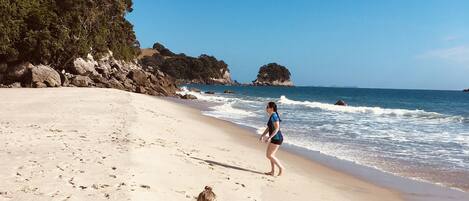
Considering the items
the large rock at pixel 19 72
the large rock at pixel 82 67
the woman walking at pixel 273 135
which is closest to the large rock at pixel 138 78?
the large rock at pixel 82 67

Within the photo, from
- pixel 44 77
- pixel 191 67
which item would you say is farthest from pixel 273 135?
pixel 191 67

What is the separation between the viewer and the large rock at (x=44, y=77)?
3544 cm

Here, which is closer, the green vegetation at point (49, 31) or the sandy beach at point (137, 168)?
the sandy beach at point (137, 168)

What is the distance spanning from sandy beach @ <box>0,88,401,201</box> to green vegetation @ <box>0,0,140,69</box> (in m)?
27.5

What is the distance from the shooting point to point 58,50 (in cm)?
4219

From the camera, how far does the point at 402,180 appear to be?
10.9 m

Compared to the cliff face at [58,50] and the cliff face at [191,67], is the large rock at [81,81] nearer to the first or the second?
the cliff face at [58,50]

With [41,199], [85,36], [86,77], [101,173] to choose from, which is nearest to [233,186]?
[101,173]

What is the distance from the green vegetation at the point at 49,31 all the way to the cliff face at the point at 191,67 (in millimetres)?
118242

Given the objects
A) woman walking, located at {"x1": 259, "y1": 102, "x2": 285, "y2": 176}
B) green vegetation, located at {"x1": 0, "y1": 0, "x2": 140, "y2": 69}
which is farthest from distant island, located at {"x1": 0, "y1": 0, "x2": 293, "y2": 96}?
woman walking, located at {"x1": 259, "y1": 102, "x2": 285, "y2": 176}

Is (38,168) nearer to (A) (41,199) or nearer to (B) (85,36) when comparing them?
(A) (41,199)

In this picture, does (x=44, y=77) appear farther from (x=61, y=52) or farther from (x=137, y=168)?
(x=137, y=168)

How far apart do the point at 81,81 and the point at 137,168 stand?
114 ft

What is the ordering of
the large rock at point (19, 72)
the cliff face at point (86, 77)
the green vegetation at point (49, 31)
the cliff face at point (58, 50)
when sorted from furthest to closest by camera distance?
the green vegetation at point (49, 31)
the cliff face at point (58, 50)
the large rock at point (19, 72)
the cliff face at point (86, 77)
